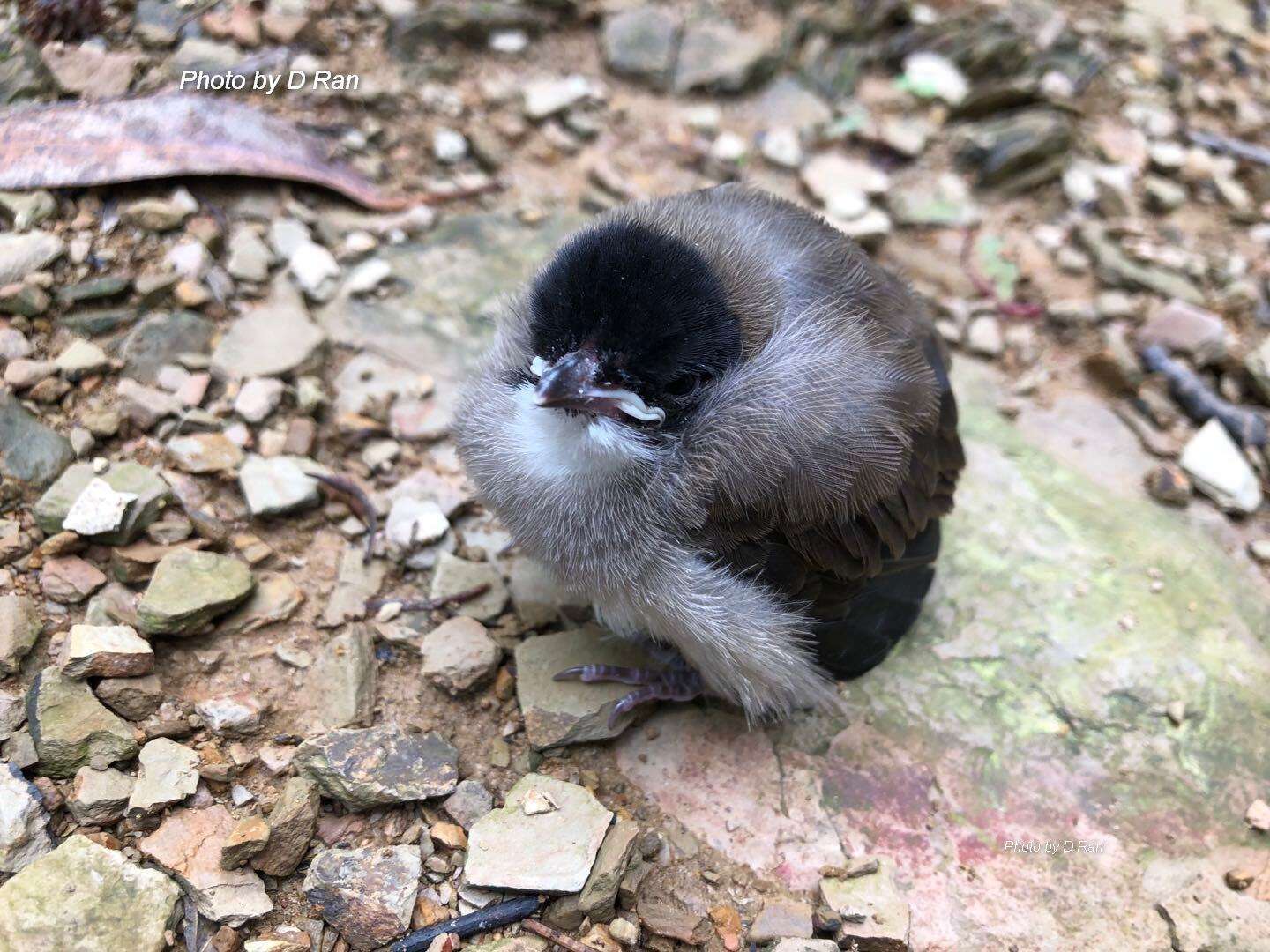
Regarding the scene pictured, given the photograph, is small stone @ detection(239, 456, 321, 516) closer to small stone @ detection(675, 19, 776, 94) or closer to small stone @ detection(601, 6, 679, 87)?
small stone @ detection(601, 6, 679, 87)

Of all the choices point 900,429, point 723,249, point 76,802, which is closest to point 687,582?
point 900,429

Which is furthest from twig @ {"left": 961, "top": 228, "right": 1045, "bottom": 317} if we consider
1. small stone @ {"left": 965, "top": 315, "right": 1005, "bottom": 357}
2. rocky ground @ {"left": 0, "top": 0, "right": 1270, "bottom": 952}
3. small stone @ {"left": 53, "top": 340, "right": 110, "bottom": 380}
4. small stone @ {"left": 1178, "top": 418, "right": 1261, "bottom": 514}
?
small stone @ {"left": 53, "top": 340, "right": 110, "bottom": 380}

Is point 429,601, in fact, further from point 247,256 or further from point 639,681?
point 247,256

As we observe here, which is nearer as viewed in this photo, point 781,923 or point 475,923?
point 475,923

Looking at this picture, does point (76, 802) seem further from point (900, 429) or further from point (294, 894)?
point (900, 429)

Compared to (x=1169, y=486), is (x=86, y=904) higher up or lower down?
higher up

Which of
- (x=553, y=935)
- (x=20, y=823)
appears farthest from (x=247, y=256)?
(x=553, y=935)

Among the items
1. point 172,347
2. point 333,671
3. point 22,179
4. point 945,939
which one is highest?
point 22,179
